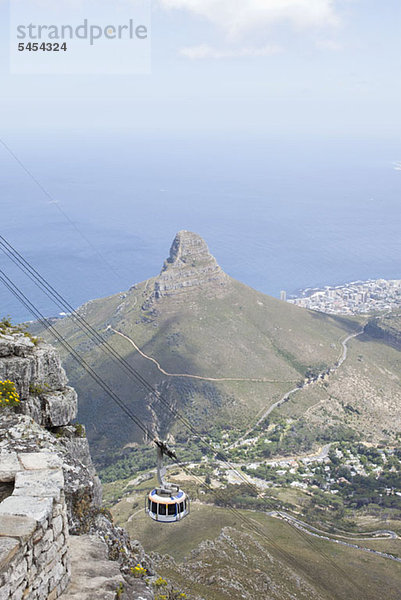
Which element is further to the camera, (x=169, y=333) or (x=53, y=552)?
(x=169, y=333)

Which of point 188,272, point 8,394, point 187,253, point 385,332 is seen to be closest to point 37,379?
point 8,394

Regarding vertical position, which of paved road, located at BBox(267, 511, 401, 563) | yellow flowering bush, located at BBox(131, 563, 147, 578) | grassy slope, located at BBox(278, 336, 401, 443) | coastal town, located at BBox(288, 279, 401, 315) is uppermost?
yellow flowering bush, located at BBox(131, 563, 147, 578)

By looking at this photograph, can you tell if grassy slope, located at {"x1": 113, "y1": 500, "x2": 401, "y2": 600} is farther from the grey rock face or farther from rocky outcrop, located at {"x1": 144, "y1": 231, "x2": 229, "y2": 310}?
rocky outcrop, located at {"x1": 144, "y1": 231, "x2": 229, "y2": 310}

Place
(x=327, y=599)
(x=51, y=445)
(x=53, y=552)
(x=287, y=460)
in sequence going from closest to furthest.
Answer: (x=53, y=552) < (x=51, y=445) < (x=327, y=599) < (x=287, y=460)

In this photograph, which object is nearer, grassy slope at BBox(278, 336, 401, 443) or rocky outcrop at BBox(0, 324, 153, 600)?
rocky outcrop at BBox(0, 324, 153, 600)

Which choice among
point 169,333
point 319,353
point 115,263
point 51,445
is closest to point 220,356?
point 169,333

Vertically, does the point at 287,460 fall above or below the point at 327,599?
below

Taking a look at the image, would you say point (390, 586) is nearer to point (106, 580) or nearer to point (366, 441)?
point (106, 580)

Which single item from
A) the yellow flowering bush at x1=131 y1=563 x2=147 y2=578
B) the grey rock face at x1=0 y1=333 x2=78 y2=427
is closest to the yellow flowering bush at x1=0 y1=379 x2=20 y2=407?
the grey rock face at x1=0 y1=333 x2=78 y2=427
